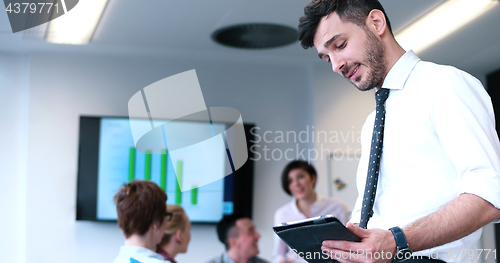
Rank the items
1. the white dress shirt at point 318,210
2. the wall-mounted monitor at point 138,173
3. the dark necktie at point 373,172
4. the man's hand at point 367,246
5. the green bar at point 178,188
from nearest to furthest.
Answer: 1. the man's hand at point 367,246
2. the dark necktie at point 373,172
3. the white dress shirt at point 318,210
4. the wall-mounted monitor at point 138,173
5. the green bar at point 178,188

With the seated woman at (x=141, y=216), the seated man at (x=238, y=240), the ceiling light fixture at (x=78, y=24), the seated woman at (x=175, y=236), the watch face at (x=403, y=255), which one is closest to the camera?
the watch face at (x=403, y=255)

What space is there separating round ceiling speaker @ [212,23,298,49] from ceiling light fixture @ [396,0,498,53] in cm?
88

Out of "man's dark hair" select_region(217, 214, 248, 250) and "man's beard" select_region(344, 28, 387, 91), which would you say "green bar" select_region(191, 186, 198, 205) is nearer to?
"man's dark hair" select_region(217, 214, 248, 250)

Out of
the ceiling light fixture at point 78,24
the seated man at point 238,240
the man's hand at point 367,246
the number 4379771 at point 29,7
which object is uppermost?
the number 4379771 at point 29,7

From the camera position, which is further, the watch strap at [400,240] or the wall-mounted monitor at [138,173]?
the wall-mounted monitor at [138,173]

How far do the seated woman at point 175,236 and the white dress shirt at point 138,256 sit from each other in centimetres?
38

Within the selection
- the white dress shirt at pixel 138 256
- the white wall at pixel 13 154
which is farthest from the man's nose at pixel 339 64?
the white wall at pixel 13 154

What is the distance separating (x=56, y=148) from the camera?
364 centimetres

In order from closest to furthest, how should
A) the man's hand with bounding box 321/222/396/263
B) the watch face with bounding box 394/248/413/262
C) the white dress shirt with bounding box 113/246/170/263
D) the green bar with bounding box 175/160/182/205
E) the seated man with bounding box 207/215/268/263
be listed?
1. the man's hand with bounding box 321/222/396/263
2. the watch face with bounding box 394/248/413/262
3. the white dress shirt with bounding box 113/246/170/263
4. the seated man with bounding box 207/215/268/263
5. the green bar with bounding box 175/160/182/205

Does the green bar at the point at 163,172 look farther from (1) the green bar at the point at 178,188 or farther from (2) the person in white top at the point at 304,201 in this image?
(2) the person in white top at the point at 304,201

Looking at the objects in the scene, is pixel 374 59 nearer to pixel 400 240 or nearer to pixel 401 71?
pixel 401 71

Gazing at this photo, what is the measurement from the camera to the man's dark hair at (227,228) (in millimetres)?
2951

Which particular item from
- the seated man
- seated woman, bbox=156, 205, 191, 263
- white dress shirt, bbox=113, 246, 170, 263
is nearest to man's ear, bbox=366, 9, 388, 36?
white dress shirt, bbox=113, 246, 170, 263

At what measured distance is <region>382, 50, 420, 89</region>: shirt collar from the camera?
1.15m
